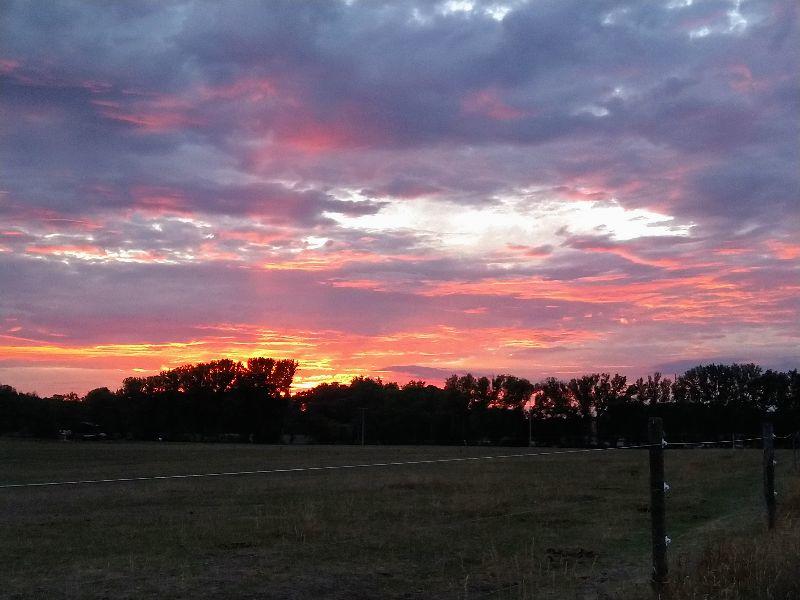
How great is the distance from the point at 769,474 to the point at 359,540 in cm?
642

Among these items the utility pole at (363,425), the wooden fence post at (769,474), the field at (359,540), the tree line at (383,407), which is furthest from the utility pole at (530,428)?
the wooden fence post at (769,474)

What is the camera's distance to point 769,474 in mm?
11414

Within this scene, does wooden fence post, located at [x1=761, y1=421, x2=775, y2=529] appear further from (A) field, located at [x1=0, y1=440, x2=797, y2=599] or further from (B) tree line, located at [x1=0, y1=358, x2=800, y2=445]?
(B) tree line, located at [x1=0, y1=358, x2=800, y2=445]

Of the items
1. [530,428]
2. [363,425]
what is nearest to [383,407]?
[363,425]

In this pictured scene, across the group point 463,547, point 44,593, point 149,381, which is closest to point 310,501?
point 463,547

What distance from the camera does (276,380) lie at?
509 ft

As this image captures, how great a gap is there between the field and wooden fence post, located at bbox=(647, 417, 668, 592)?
0.68 meters

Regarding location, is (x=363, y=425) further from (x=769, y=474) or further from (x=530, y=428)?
(x=769, y=474)

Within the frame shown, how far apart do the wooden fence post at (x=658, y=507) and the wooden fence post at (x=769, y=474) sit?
4.40 meters

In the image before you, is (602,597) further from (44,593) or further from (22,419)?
(22,419)

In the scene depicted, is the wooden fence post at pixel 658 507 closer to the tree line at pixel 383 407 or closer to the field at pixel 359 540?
the field at pixel 359 540

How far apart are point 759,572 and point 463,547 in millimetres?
5342

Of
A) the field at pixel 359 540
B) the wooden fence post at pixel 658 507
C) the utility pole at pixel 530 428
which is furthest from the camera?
the utility pole at pixel 530 428

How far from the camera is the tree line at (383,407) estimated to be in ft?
441
